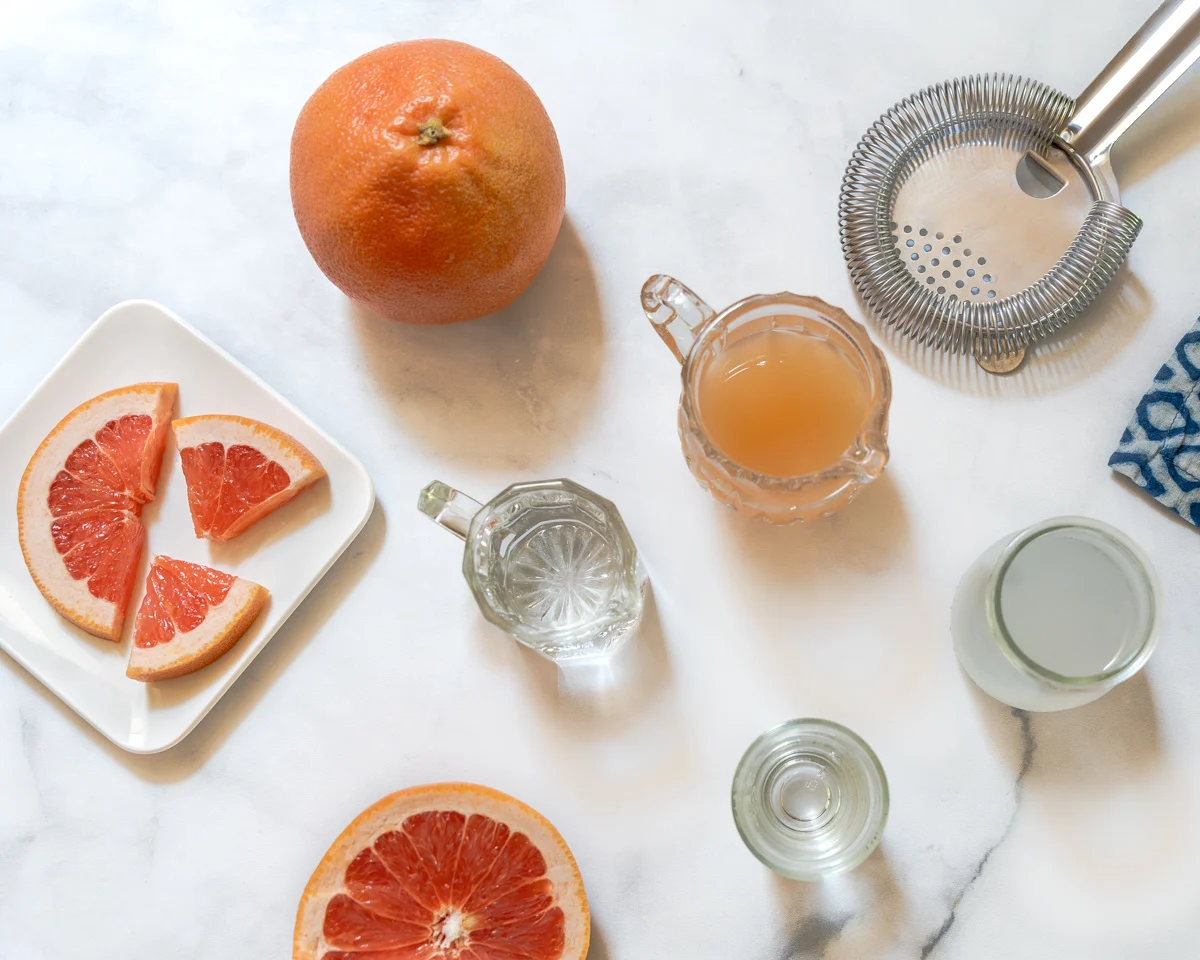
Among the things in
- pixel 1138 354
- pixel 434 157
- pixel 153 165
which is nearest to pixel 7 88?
pixel 153 165

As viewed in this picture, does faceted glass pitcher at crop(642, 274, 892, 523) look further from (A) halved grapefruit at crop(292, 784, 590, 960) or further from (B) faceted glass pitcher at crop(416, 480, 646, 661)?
(A) halved grapefruit at crop(292, 784, 590, 960)

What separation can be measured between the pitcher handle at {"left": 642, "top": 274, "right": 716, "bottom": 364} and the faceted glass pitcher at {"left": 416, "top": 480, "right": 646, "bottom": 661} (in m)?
0.16

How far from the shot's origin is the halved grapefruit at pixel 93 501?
967 mm

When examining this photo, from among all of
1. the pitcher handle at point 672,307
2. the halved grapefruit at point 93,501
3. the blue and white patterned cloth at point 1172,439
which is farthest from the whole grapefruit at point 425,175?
the blue and white patterned cloth at point 1172,439

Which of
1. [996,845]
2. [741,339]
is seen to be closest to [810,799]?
[996,845]

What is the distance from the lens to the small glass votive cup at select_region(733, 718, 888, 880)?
86 cm

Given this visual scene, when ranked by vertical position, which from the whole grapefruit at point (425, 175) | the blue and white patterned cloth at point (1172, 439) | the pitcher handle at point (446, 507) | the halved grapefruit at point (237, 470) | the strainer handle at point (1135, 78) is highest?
the strainer handle at point (1135, 78)

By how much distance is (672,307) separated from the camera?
84 centimetres

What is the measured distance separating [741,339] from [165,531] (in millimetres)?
593

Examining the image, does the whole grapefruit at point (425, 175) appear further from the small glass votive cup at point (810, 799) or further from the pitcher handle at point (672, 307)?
the small glass votive cup at point (810, 799)

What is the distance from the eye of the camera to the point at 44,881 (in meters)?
0.98

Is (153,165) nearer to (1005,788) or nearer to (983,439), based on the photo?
→ (983,439)

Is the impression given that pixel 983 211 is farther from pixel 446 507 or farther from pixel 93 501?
pixel 93 501

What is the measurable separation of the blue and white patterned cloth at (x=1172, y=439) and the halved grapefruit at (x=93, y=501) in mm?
924
